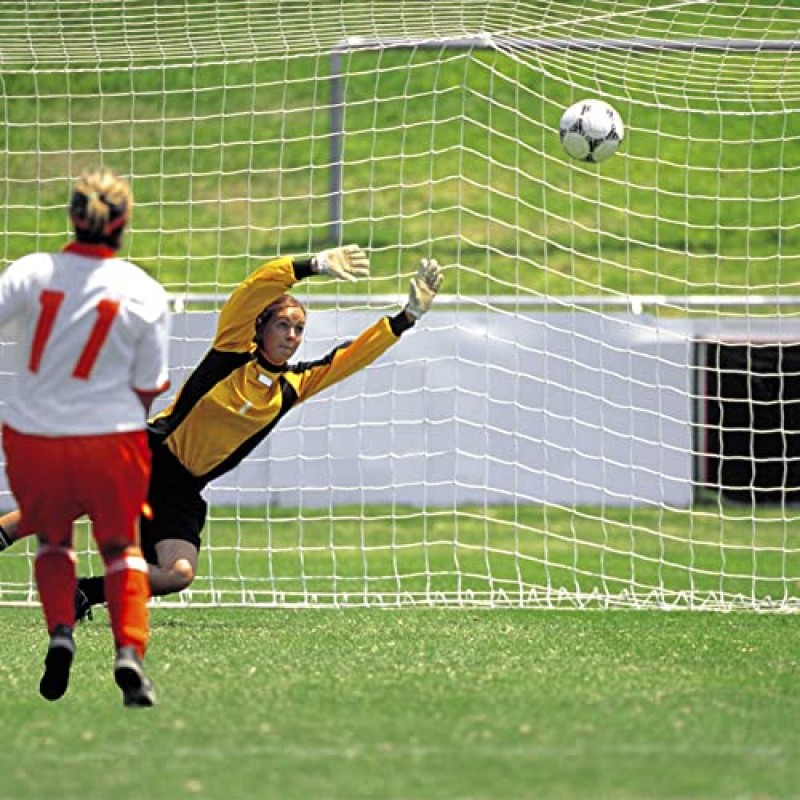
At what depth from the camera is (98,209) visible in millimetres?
5855

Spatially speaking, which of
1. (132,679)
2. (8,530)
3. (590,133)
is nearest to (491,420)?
(590,133)

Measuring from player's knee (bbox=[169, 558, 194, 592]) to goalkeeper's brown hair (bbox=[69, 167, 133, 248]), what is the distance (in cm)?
219

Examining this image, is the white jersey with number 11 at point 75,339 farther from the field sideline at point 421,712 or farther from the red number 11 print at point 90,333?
the field sideline at point 421,712

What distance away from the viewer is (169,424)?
805 centimetres

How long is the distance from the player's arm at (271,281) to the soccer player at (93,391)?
1635mm

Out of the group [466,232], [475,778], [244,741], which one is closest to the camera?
[475,778]

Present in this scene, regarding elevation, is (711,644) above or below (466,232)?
below

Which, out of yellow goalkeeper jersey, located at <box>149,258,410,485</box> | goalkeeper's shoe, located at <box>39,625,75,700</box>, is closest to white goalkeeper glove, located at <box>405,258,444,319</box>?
yellow goalkeeper jersey, located at <box>149,258,410,485</box>

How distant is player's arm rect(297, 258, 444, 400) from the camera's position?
7.80m

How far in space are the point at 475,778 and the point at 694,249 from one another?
1575cm

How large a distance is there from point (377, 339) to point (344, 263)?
548mm

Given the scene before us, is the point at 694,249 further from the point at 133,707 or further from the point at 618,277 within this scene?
the point at 133,707

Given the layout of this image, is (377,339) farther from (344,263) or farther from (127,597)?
(127,597)

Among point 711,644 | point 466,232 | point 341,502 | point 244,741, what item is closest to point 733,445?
point 341,502
